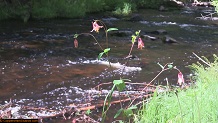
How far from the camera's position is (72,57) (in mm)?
9383

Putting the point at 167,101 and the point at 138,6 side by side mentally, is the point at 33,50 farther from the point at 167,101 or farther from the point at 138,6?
the point at 138,6

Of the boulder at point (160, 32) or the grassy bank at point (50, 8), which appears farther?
the grassy bank at point (50, 8)

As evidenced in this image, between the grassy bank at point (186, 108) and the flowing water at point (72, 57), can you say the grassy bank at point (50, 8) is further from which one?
the grassy bank at point (186, 108)

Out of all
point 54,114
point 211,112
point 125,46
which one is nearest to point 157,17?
point 125,46

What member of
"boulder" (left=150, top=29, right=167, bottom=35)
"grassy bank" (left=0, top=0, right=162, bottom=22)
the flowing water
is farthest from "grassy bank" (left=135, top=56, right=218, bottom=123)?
"grassy bank" (left=0, top=0, right=162, bottom=22)

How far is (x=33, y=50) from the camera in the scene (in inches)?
394

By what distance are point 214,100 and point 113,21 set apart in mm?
12138

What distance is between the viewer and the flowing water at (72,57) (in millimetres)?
6614

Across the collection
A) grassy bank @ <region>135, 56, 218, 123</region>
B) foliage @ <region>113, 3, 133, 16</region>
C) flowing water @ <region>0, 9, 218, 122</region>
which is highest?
grassy bank @ <region>135, 56, 218, 123</region>

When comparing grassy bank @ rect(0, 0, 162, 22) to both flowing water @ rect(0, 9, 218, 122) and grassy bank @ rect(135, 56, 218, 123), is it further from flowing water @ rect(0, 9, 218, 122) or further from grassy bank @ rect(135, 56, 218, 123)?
grassy bank @ rect(135, 56, 218, 123)

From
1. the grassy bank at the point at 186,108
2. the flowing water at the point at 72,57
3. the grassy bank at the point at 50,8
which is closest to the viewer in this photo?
the grassy bank at the point at 186,108

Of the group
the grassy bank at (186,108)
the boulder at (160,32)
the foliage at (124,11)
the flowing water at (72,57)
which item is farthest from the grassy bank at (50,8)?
the grassy bank at (186,108)

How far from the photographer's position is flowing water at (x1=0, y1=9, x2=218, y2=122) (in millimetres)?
6614

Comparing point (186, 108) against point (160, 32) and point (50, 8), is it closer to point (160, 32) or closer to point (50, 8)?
point (160, 32)
